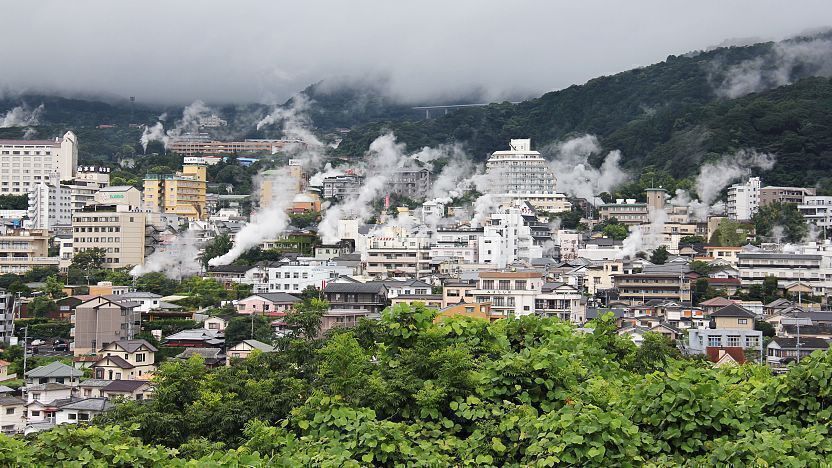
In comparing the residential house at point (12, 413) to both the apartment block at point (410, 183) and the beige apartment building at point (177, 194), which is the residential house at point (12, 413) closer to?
the beige apartment building at point (177, 194)

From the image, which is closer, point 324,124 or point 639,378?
point 639,378

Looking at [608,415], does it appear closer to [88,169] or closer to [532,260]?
[532,260]

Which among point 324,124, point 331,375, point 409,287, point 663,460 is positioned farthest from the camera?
point 324,124

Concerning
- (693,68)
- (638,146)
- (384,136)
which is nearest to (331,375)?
(638,146)

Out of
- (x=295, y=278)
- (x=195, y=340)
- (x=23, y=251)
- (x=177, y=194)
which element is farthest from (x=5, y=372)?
(x=177, y=194)

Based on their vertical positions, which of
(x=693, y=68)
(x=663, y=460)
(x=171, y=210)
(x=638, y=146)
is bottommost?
(x=663, y=460)


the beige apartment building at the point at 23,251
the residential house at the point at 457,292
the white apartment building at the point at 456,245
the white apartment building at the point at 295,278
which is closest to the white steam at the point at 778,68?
the white apartment building at the point at 456,245

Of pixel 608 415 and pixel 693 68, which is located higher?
pixel 693 68
